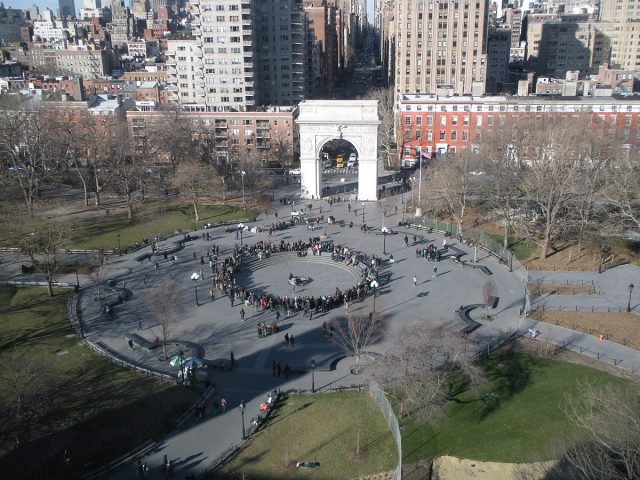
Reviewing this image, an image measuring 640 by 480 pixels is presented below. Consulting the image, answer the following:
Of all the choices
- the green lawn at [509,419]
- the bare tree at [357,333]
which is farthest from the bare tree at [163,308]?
the green lawn at [509,419]

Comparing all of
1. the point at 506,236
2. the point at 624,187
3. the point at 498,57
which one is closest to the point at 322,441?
the point at 506,236

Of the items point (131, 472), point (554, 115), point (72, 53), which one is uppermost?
point (72, 53)

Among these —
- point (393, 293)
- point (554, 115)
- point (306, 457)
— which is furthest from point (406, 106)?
point (306, 457)

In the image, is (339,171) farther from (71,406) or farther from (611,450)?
(611,450)

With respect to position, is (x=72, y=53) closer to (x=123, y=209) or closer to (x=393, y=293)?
(x=123, y=209)

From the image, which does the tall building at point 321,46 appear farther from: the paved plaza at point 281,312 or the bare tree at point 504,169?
the paved plaza at point 281,312

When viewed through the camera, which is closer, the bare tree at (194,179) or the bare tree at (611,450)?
the bare tree at (611,450)
